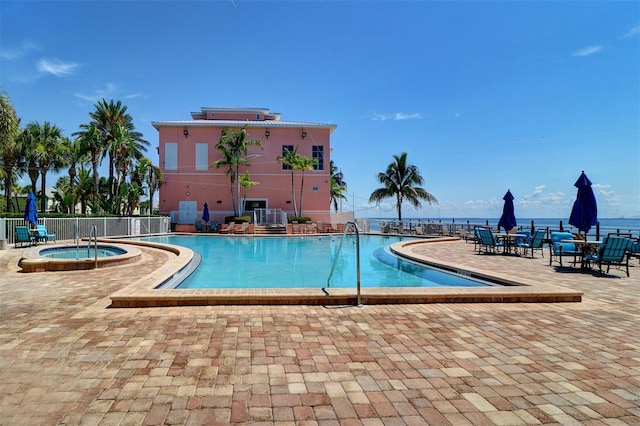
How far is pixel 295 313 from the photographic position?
414 centimetres

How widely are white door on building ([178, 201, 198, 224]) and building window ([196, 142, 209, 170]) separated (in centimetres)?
275

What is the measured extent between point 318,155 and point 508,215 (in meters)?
16.5

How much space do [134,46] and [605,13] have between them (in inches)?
522

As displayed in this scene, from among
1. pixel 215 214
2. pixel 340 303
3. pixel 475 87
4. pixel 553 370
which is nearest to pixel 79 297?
pixel 340 303

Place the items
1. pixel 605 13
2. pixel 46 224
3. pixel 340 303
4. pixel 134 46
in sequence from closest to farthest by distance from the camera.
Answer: pixel 340 303
pixel 605 13
pixel 134 46
pixel 46 224

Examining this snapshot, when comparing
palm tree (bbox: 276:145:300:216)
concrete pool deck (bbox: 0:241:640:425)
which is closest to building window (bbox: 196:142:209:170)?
palm tree (bbox: 276:145:300:216)

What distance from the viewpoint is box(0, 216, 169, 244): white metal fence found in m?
13.1

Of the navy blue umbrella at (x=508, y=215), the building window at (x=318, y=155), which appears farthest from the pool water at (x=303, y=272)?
the building window at (x=318, y=155)

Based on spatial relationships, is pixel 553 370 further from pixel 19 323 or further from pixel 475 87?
pixel 475 87

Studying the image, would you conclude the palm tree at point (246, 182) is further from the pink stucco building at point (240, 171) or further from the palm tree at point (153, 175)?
the palm tree at point (153, 175)

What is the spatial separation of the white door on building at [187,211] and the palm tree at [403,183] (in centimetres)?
Answer: 1494

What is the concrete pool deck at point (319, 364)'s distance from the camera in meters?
2.05

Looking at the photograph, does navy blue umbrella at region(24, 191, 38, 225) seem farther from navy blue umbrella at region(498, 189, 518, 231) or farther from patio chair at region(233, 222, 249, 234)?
navy blue umbrella at region(498, 189, 518, 231)

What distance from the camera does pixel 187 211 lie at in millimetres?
24766
